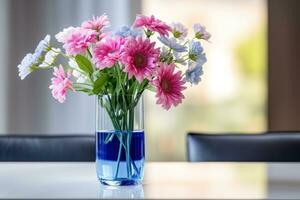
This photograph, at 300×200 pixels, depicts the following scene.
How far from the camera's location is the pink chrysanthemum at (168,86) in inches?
40.3

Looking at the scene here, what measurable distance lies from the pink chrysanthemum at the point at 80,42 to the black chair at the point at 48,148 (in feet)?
2.57

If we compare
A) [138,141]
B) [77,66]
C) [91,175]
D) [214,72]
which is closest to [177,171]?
[91,175]

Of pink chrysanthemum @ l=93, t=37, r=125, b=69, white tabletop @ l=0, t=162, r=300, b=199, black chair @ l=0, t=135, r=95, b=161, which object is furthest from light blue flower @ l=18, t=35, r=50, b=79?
black chair @ l=0, t=135, r=95, b=161

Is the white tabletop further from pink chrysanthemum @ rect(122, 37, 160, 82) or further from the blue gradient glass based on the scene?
pink chrysanthemum @ rect(122, 37, 160, 82)

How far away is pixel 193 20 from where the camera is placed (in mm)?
2807

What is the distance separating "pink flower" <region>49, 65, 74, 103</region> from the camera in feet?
3.48

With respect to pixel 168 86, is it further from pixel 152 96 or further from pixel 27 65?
pixel 152 96

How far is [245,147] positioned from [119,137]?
794 millimetres

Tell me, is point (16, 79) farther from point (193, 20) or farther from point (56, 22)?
point (193, 20)

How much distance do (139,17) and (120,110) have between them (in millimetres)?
185

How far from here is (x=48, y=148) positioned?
1.79 meters

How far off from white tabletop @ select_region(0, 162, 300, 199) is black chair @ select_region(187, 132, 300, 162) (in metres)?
0.17

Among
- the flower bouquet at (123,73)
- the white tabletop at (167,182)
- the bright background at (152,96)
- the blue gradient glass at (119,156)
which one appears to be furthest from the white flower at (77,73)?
the bright background at (152,96)

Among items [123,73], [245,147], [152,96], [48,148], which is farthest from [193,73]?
[152,96]
